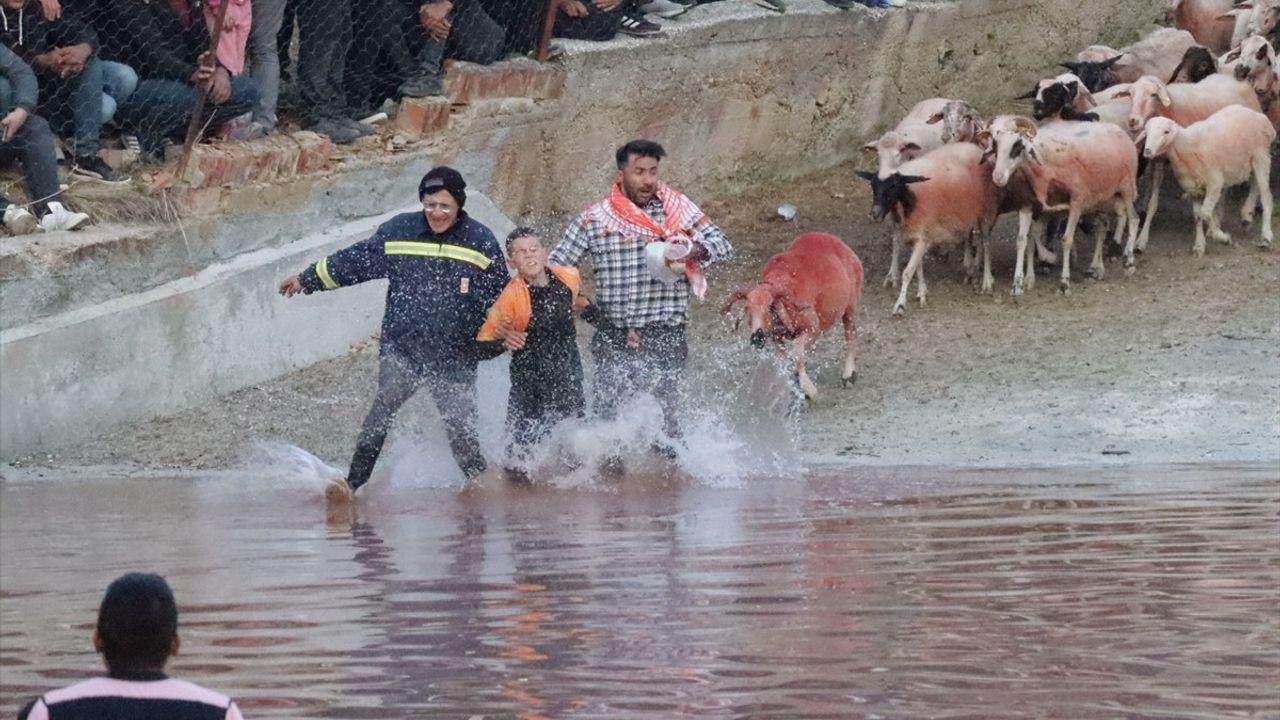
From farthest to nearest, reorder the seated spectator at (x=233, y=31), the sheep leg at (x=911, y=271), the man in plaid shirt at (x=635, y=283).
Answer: the sheep leg at (x=911, y=271) < the seated spectator at (x=233, y=31) < the man in plaid shirt at (x=635, y=283)

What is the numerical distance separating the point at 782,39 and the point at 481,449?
830 centimetres

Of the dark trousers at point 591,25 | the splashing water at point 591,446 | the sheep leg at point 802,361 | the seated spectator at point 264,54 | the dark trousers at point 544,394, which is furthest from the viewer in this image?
the dark trousers at point 591,25

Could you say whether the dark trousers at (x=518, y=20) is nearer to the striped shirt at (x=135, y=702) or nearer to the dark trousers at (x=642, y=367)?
the dark trousers at (x=642, y=367)

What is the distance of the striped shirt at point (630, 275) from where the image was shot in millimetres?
11594

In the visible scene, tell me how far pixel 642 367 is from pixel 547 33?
5832mm

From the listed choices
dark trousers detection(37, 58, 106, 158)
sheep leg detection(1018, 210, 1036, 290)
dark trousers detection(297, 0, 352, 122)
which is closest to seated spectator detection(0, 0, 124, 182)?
dark trousers detection(37, 58, 106, 158)

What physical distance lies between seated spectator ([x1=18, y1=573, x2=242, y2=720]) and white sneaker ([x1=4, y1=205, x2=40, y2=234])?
8968mm

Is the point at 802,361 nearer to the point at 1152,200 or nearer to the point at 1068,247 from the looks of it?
the point at 1068,247

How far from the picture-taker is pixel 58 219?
1329cm

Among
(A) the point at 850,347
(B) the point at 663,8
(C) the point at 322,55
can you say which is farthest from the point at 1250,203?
(C) the point at 322,55

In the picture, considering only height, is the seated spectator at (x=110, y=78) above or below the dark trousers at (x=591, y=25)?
below

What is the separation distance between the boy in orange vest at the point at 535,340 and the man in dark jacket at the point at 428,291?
0.38 ft

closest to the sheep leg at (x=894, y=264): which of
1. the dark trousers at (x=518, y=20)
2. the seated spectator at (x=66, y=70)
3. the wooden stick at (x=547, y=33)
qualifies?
the wooden stick at (x=547, y=33)

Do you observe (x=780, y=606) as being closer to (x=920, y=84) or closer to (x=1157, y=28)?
(x=920, y=84)
